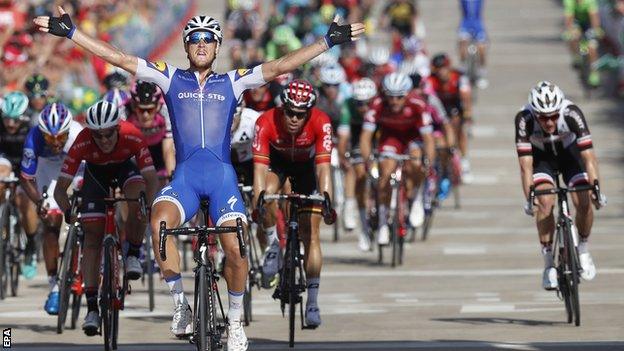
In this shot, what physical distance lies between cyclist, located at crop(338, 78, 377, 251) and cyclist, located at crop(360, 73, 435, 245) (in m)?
0.65

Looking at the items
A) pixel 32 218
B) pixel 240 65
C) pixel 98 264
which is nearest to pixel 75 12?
pixel 240 65

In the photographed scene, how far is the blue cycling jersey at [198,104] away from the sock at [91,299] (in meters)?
1.78

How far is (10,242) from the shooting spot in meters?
18.1

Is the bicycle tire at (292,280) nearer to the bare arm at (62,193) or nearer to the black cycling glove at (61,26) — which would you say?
the bare arm at (62,193)

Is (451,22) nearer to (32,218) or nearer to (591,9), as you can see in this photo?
(591,9)

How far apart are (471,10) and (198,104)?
23.8 metres

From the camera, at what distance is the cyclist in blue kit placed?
12.6 metres

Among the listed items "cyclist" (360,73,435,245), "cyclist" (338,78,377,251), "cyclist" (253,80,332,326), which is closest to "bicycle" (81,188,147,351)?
"cyclist" (253,80,332,326)

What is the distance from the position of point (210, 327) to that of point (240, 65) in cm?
1964

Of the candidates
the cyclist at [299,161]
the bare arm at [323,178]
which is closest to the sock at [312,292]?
the cyclist at [299,161]

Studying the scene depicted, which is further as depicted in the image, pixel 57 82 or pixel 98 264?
pixel 57 82

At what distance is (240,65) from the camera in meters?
31.6

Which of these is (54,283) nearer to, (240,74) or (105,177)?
(105,177)

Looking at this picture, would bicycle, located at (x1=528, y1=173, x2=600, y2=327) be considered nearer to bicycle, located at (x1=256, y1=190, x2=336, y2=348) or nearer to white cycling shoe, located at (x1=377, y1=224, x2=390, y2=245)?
bicycle, located at (x1=256, y1=190, x2=336, y2=348)
